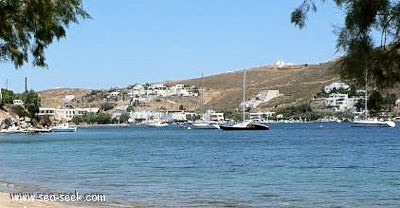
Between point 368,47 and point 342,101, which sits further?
point 342,101

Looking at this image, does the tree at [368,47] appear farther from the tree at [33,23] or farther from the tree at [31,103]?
the tree at [31,103]

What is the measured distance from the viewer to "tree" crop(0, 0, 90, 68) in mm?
9109

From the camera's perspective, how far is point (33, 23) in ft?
30.9

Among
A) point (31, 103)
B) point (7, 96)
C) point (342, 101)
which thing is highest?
point (7, 96)

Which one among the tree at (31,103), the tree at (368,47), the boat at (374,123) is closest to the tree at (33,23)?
the tree at (368,47)

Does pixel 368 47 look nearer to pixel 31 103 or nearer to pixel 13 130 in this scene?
pixel 13 130

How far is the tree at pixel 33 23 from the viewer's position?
9.11m

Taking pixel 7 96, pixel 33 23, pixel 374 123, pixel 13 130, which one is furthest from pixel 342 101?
pixel 33 23

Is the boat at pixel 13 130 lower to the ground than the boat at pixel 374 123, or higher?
lower

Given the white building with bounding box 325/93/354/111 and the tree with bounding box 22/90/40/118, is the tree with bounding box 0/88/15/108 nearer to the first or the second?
the tree with bounding box 22/90/40/118

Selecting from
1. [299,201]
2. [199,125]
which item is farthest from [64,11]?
[199,125]

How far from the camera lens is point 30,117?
178 m

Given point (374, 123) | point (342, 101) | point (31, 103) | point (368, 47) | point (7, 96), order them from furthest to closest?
point (31, 103)
point (7, 96)
point (374, 123)
point (342, 101)
point (368, 47)

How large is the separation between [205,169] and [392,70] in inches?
1243
